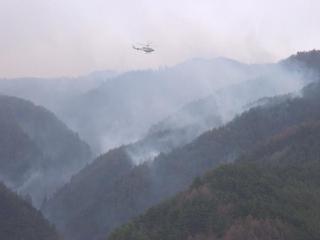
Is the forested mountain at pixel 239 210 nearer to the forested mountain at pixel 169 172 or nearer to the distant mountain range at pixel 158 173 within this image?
Result: the distant mountain range at pixel 158 173

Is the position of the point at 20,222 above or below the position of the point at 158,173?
above

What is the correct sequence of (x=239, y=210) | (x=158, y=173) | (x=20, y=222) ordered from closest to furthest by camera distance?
(x=239, y=210)
(x=20, y=222)
(x=158, y=173)

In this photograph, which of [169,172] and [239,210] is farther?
[169,172]

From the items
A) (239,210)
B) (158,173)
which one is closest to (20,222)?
(239,210)

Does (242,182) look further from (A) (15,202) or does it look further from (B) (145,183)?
(B) (145,183)

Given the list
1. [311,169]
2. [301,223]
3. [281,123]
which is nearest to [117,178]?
[281,123]

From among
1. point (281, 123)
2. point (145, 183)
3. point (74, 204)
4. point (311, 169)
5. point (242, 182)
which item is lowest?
point (74, 204)

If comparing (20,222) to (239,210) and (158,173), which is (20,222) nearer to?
(239,210)
